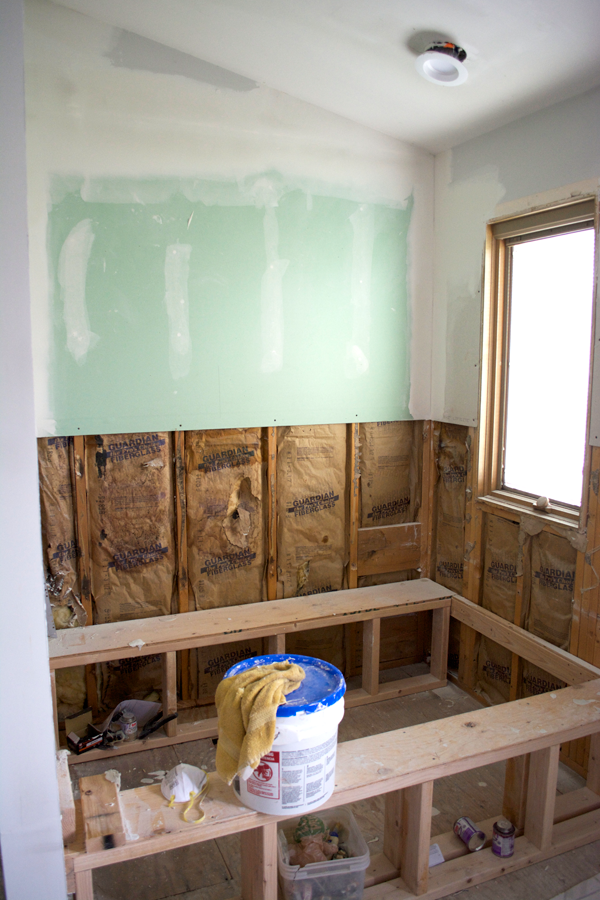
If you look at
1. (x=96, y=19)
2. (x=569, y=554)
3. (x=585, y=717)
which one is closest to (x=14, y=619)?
(x=585, y=717)

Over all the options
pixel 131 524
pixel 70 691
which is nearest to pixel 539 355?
pixel 131 524

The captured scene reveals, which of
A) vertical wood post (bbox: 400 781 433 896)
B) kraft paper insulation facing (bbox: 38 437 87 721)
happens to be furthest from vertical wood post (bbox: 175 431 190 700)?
vertical wood post (bbox: 400 781 433 896)

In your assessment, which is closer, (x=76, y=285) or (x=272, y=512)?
(x=76, y=285)

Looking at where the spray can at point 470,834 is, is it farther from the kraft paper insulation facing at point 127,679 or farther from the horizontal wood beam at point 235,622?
the kraft paper insulation facing at point 127,679

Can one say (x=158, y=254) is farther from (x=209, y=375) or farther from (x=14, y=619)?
(x=14, y=619)

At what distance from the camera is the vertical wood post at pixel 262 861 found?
5.22ft

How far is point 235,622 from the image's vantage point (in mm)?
2742

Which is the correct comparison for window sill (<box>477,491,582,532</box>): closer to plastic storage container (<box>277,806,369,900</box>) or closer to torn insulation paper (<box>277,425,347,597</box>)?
torn insulation paper (<box>277,425,347,597</box>)

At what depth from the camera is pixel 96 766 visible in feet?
8.19

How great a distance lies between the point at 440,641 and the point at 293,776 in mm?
1795

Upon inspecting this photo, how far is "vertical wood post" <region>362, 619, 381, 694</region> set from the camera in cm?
294

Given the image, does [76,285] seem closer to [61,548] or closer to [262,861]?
[61,548]

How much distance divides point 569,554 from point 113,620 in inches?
78.2

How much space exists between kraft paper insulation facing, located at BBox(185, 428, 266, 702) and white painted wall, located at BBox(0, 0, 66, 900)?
1.65m
